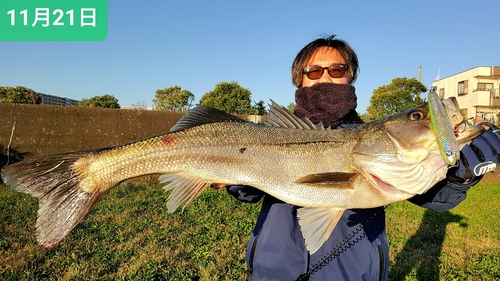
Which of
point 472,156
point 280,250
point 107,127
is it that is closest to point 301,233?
point 280,250

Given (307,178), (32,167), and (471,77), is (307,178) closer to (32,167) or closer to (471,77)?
(32,167)

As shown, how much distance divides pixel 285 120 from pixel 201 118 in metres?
0.56

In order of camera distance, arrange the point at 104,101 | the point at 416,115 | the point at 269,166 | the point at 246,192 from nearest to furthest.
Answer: the point at 416,115
the point at 269,166
the point at 246,192
the point at 104,101

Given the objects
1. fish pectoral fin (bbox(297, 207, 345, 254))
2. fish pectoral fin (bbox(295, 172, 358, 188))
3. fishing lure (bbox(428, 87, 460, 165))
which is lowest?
fish pectoral fin (bbox(297, 207, 345, 254))

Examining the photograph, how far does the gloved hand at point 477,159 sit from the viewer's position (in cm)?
212

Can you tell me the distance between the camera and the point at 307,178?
2.29 m

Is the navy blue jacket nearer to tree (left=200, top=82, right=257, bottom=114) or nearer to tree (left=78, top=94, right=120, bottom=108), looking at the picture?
tree (left=200, top=82, right=257, bottom=114)

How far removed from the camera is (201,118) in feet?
8.41

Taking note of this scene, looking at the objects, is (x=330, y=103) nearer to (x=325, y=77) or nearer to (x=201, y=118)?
(x=325, y=77)

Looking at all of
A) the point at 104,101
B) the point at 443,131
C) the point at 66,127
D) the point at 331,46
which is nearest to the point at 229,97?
the point at 104,101

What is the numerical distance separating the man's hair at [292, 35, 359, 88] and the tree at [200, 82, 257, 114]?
30063 millimetres

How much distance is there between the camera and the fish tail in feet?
7.34

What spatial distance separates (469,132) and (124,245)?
5.38m

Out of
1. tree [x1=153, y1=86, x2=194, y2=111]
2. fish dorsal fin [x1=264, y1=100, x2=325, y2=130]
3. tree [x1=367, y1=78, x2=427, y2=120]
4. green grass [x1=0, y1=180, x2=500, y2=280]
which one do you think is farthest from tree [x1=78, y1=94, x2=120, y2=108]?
fish dorsal fin [x1=264, y1=100, x2=325, y2=130]
